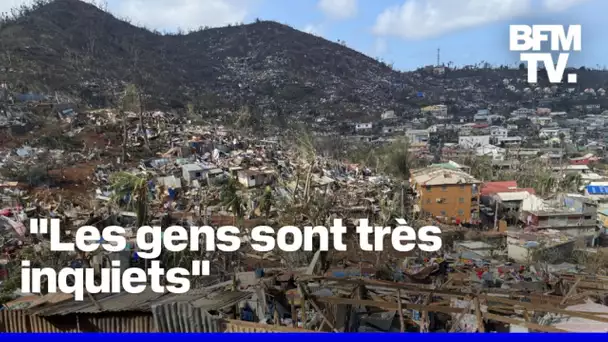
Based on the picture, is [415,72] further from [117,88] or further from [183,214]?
[183,214]

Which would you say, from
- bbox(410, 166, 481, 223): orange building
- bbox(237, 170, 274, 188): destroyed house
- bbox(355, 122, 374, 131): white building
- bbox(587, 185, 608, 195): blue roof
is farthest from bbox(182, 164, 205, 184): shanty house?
bbox(355, 122, 374, 131): white building

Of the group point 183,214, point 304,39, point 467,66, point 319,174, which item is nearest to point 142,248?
point 183,214

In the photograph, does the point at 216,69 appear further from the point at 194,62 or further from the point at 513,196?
the point at 513,196

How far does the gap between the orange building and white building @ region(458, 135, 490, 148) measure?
21.8 meters

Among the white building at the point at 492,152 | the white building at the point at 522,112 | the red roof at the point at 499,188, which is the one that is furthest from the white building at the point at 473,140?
the white building at the point at 522,112

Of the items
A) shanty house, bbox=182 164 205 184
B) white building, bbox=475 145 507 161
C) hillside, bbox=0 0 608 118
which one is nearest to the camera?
shanty house, bbox=182 164 205 184

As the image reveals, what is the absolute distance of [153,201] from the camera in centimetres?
1488

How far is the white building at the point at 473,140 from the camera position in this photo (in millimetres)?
38781

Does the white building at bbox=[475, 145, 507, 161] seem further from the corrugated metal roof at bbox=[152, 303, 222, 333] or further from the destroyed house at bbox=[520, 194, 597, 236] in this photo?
the corrugated metal roof at bbox=[152, 303, 222, 333]

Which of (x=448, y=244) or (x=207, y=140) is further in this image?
(x=207, y=140)

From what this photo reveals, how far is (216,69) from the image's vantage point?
72.6m

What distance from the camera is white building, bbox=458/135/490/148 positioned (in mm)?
38781

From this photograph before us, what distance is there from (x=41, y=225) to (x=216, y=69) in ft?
211

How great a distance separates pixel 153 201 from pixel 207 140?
744cm
